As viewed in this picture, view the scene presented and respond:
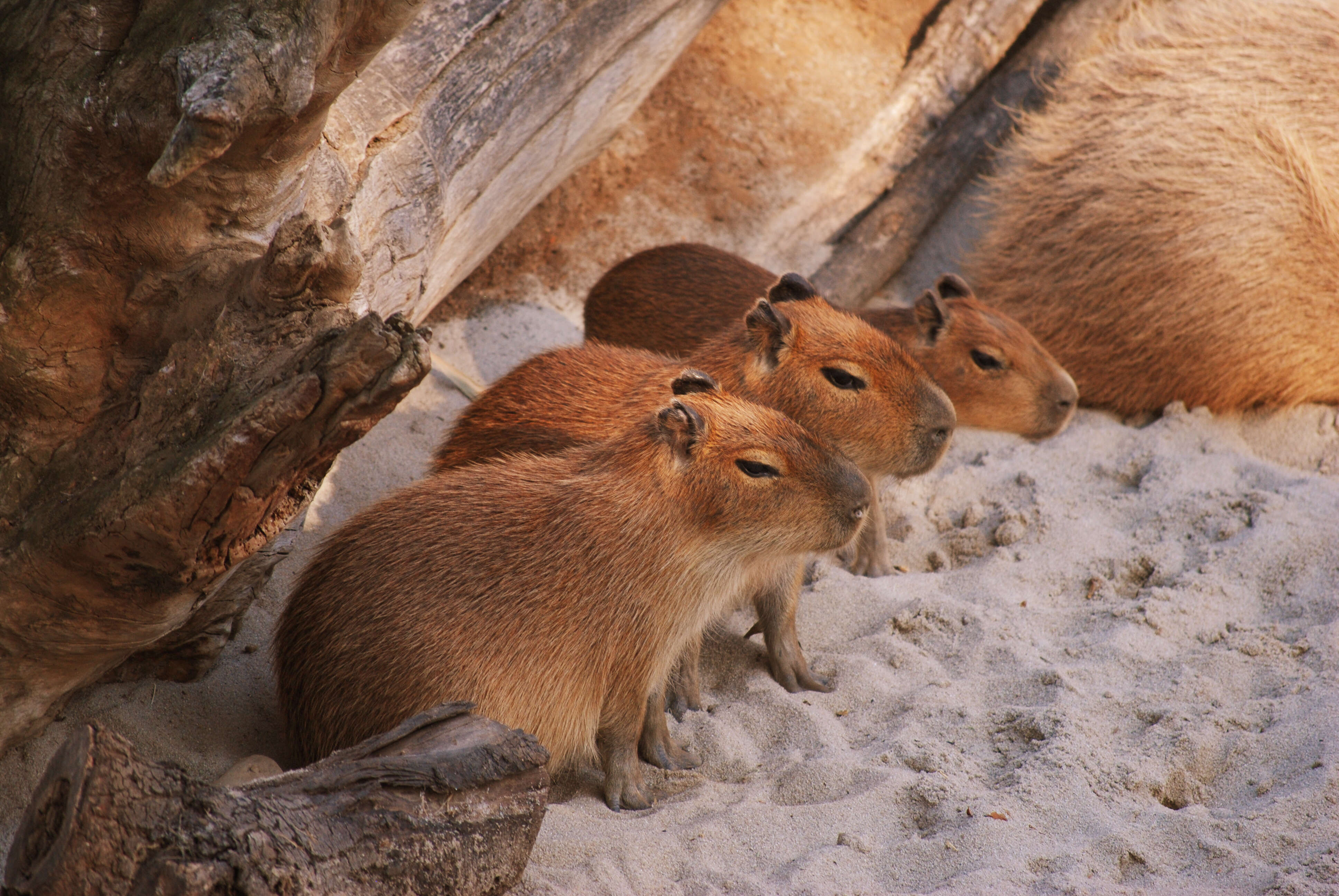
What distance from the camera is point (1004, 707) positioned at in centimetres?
344

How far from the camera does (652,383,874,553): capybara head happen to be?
3262 mm

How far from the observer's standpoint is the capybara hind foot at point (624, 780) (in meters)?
3.23

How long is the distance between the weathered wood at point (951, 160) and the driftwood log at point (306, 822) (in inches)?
167

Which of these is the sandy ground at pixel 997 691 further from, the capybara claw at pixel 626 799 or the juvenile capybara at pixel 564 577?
the juvenile capybara at pixel 564 577

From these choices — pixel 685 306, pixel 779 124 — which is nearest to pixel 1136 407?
pixel 685 306

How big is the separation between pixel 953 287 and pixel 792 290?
46.4 inches

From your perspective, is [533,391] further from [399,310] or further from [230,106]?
[230,106]

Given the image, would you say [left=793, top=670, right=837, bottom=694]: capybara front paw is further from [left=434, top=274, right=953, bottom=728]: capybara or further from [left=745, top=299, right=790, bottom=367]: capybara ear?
[left=745, top=299, right=790, bottom=367]: capybara ear

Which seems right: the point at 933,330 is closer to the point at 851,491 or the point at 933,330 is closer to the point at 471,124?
the point at 851,491

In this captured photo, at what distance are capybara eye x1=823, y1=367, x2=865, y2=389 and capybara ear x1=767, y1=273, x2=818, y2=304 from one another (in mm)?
379

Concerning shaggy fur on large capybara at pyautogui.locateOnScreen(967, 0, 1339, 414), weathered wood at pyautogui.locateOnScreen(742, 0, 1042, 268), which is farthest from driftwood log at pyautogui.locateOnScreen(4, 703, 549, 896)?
weathered wood at pyautogui.locateOnScreen(742, 0, 1042, 268)

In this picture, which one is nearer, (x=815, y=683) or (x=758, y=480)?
(x=758, y=480)

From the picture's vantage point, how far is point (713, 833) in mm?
2951

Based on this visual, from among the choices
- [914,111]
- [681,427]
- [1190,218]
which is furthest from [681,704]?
[914,111]
